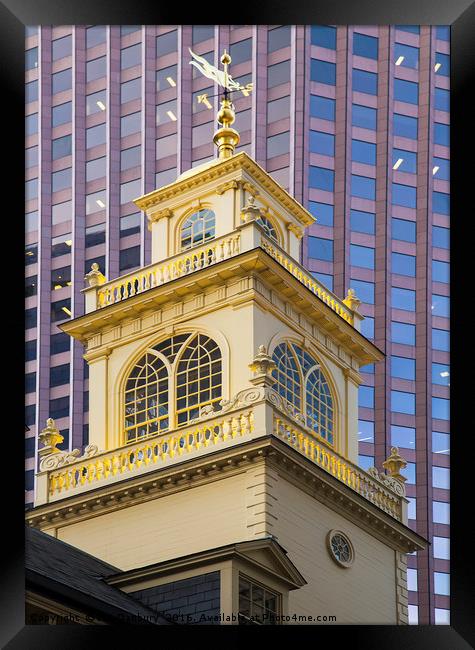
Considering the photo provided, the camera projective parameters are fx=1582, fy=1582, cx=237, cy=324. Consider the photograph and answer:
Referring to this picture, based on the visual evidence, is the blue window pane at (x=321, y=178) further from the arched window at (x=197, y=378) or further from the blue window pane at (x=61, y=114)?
the arched window at (x=197, y=378)

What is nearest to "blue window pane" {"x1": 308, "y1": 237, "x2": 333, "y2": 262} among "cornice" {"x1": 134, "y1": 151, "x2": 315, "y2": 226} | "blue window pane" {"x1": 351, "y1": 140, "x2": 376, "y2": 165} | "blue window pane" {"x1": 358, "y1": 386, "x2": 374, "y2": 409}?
"blue window pane" {"x1": 351, "y1": 140, "x2": 376, "y2": 165}

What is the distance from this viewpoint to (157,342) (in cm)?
3419

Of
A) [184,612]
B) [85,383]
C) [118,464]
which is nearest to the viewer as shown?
[184,612]

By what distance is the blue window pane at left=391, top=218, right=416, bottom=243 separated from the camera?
81.2 meters

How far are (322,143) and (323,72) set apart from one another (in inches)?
172

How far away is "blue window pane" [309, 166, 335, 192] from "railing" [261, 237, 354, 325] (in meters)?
47.6

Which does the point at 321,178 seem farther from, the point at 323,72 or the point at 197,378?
the point at 197,378

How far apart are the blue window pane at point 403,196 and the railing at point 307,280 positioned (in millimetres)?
43593

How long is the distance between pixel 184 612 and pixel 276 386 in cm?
634

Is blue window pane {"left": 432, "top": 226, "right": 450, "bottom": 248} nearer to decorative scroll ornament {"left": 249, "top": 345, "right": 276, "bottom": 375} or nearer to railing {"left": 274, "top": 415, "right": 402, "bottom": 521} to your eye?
railing {"left": 274, "top": 415, "right": 402, "bottom": 521}

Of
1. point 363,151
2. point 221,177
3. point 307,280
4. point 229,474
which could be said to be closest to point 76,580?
point 229,474
